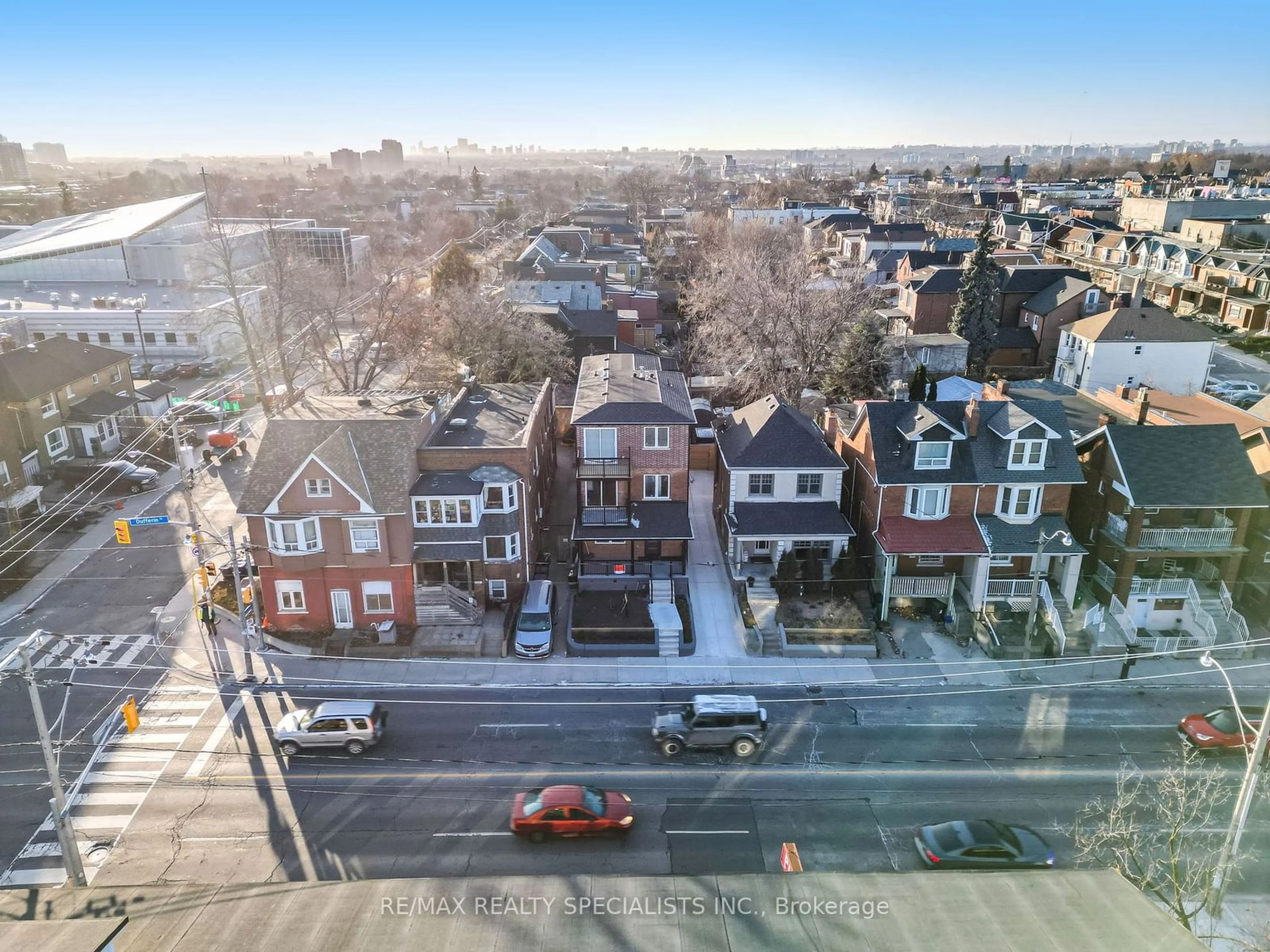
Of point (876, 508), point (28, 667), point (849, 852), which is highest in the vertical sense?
point (28, 667)

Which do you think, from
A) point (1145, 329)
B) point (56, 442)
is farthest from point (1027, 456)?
point (56, 442)

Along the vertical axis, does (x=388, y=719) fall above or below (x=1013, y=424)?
below

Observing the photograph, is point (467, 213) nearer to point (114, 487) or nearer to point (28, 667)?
point (114, 487)

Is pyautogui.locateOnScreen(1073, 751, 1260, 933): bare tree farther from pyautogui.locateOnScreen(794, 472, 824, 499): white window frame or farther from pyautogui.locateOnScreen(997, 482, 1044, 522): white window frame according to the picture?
pyautogui.locateOnScreen(794, 472, 824, 499): white window frame

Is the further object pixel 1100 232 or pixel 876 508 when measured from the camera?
pixel 1100 232

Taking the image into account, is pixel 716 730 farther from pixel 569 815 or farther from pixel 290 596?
pixel 290 596

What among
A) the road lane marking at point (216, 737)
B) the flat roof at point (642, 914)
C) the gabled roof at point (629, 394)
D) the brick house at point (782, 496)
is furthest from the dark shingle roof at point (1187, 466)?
the road lane marking at point (216, 737)

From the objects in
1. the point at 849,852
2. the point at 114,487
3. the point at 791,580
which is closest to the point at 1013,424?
the point at 791,580

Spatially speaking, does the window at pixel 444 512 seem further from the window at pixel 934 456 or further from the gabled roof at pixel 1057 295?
the gabled roof at pixel 1057 295
